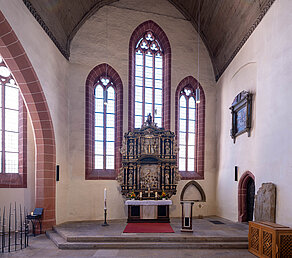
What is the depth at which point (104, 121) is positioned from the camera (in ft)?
43.5

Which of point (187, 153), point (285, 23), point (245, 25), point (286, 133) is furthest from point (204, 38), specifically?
point (286, 133)

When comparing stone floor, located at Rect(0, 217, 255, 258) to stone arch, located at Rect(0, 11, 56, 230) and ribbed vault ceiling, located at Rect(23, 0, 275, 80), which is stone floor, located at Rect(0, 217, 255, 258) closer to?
stone arch, located at Rect(0, 11, 56, 230)

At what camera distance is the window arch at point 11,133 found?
1035 cm

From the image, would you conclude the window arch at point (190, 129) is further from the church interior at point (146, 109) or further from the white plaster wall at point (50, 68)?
the white plaster wall at point (50, 68)

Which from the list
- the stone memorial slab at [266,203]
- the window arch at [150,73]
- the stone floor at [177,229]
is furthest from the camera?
the window arch at [150,73]

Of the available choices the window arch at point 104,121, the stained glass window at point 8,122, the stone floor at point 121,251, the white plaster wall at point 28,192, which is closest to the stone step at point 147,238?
the stone floor at point 121,251

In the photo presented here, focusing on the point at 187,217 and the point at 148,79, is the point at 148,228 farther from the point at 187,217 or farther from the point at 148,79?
the point at 148,79

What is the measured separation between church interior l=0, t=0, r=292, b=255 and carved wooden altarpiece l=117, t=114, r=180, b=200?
45 millimetres

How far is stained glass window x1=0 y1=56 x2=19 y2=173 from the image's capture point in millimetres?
10391

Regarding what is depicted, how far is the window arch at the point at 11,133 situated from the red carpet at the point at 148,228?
434 cm

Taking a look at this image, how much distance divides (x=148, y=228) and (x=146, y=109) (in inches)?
237

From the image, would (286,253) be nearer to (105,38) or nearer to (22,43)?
(22,43)

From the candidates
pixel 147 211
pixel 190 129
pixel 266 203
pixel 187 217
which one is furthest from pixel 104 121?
pixel 266 203

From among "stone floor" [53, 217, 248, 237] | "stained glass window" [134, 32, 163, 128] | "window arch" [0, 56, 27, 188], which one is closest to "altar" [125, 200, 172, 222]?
"stone floor" [53, 217, 248, 237]
